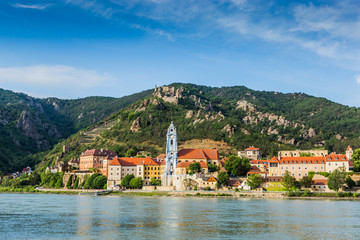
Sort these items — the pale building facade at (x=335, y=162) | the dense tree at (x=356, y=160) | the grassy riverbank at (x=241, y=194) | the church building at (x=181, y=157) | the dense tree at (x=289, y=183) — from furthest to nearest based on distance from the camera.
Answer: the church building at (x=181, y=157) < the pale building facade at (x=335, y=162) < the dense tree at (x=356, y=160) < the dense tree at (x=289, y=183) < the grassy riverbank at (x=241, y=194)

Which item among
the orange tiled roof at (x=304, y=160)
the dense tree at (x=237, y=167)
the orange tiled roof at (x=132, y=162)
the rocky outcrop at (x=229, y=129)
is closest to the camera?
the orange tiled roof at (x=304, y=160)

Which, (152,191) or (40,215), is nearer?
(40,215)

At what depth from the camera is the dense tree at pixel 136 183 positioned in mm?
95625

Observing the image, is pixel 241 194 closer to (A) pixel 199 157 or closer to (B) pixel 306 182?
(B) pixel 306 182

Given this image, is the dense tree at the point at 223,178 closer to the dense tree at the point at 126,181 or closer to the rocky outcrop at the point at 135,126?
the dense tree at the point at 126,181

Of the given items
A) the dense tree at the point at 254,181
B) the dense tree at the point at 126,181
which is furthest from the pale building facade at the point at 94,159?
the dense tree at the point at 254,181

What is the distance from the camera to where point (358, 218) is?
46.2 metres

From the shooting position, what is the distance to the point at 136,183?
3765 inches

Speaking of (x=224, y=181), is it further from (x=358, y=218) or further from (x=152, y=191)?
(x=358, y=218)

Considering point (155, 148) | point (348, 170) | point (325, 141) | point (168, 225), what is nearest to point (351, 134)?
point (325, 141)

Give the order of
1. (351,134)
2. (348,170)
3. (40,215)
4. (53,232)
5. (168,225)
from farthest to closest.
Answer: (351,134), (348,170), (40,215), (168,225), (53,232)

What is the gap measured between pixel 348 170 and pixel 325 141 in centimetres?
8405

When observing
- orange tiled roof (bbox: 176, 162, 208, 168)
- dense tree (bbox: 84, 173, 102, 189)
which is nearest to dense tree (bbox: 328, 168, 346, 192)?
orange tiled roof (bbox: 176, 162, 208, 168)

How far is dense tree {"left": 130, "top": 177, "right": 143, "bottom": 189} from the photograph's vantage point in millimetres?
95625
